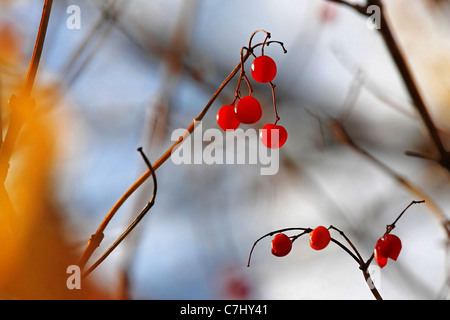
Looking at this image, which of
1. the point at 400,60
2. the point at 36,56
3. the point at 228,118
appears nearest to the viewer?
the point at 36,56

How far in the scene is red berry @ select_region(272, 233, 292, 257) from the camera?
673 millimetres

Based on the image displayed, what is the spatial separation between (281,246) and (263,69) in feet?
1.00

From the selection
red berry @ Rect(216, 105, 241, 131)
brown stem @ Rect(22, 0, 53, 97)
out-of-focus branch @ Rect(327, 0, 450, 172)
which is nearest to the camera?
brown stem @ Rect(22, 0, 53, 97)

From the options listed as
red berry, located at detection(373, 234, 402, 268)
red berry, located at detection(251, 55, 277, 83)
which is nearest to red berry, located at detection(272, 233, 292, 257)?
red berry, located at detection(373, 234, 402, 268)

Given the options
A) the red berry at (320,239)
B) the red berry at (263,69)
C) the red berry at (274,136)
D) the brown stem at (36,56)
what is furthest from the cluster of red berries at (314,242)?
the brown stem at (36,56)

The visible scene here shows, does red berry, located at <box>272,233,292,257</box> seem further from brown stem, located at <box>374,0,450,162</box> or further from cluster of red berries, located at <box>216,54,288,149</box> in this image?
brown stem, located at <box>374,0,450,162</box>

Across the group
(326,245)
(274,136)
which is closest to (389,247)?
(326,245)

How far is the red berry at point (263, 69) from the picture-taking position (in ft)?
2.11

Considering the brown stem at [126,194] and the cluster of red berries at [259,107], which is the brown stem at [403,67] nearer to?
the cluster of red berries at [259,107]

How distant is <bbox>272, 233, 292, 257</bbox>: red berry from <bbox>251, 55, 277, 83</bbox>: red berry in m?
0.28

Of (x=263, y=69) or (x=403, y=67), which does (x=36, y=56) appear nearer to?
(x=263, y=69)

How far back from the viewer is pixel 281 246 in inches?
26.7
